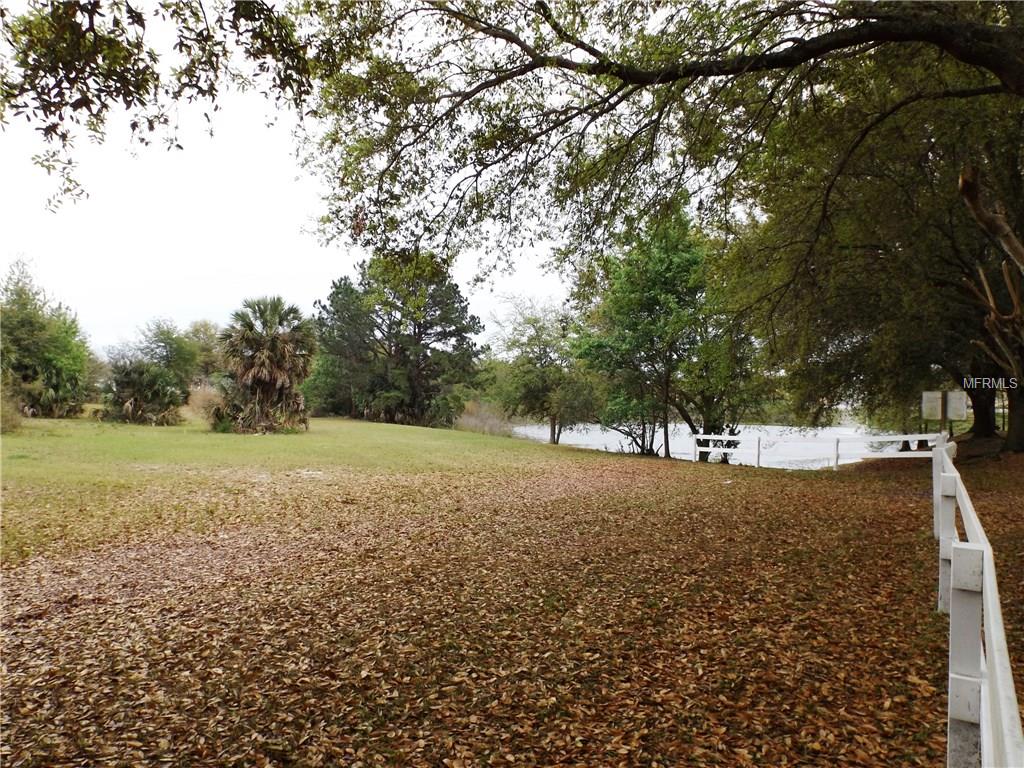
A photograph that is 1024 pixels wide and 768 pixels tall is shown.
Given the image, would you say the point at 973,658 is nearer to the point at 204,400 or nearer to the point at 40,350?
the point at 204,400

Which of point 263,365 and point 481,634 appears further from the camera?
point 263,365

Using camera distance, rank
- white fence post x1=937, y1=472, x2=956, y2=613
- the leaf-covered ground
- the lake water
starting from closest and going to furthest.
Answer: the leaf-covered ground, white fence post x1=937, y1=472, x2=956, y2=613, the lake water

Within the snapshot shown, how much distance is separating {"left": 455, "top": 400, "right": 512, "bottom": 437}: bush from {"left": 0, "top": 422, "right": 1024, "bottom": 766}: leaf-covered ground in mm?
25463

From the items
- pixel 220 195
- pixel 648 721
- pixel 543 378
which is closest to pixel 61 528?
pixel 220 195

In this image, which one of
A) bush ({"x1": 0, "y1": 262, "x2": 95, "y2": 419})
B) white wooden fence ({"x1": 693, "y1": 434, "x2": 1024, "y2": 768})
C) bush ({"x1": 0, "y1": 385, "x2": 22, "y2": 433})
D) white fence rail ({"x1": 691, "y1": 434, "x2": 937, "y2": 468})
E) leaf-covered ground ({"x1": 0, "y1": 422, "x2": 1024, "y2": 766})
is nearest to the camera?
white wooden fence ({"x1": 693, "y1": 434, "x2": 1024, "y2": 768})

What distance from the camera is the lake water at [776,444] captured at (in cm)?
1606

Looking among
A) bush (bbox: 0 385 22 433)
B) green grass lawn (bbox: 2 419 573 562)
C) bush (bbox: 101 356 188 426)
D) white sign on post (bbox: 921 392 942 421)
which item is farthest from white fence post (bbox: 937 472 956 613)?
bush (bbox: 101 356 188 426)

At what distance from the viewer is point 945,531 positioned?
455 cm

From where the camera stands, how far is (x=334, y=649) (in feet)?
12.6

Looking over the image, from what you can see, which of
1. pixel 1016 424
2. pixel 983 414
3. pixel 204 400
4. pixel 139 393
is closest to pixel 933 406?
pixel 1016 424

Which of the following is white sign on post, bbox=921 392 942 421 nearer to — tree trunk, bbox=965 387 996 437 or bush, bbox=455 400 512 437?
tree trunk, bbox=965 387 996 437

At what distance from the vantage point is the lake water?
16062 millimetres

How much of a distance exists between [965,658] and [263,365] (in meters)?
23.0

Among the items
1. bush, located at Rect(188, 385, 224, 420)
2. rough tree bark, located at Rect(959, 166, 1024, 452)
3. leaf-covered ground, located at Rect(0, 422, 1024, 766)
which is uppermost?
rough tree bark, located at Rect(959, 166, 1024, 452)
